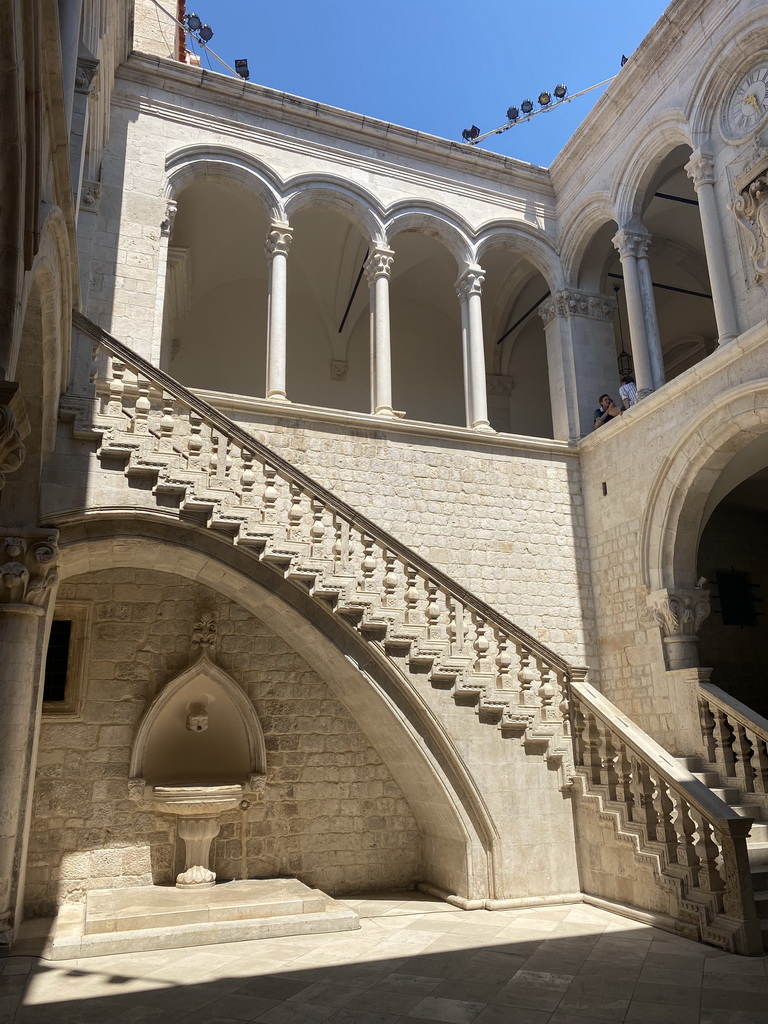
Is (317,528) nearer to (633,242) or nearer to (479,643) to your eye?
(479,643)

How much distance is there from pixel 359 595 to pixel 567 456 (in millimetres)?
4703

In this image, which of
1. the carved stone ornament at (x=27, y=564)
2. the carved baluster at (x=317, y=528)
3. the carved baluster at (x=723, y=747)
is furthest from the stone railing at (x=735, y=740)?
the carved stone ornament at (x=27, y=564)

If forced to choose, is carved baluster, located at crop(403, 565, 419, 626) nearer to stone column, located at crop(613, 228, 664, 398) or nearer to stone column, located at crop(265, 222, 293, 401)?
stone column, located at crop(265, 222, 293, 401)

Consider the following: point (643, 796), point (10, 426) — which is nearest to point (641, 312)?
point (643, 796)

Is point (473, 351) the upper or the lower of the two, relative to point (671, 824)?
upper

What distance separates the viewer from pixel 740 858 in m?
5.12

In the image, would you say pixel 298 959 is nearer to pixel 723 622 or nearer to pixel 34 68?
pixel 34 68

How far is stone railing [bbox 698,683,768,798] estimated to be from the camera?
6832 mm

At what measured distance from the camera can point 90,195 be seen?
8648 mm

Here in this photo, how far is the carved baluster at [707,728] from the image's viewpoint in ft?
25.0

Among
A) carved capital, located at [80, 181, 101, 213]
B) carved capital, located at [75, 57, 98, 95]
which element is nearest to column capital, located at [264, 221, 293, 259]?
carved capital, located at [80, 181, 101, 213]

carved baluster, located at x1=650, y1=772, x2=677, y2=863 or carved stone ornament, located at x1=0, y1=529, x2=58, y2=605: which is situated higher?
carved stone ornament, located at x1=0, y1=529, x2=58, y2=605

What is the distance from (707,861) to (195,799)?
4036 millimetres

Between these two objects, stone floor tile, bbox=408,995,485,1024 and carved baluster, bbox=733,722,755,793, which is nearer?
stone floor tile, bbox=408,995,485,1024
